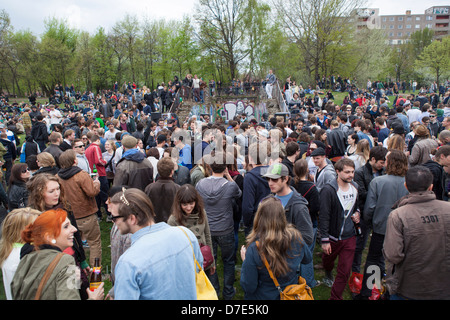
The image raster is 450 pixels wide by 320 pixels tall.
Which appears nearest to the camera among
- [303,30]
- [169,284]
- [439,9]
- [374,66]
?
[169,284]

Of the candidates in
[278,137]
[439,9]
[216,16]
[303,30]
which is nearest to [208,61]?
[216,16]

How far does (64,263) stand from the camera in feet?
7.80

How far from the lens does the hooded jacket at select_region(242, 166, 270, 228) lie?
464 centimetres

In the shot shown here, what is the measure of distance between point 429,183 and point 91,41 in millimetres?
55923

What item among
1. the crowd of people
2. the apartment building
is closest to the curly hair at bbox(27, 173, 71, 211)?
the crowd of people

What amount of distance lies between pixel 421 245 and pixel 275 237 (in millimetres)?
1484

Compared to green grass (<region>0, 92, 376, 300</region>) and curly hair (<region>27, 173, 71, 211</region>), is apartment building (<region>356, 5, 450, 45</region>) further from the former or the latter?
curly hair (<region>27, 173, 71, 211</region>)

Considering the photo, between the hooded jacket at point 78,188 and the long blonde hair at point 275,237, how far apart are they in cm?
325

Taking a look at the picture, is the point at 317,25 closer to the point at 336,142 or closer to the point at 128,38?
the point at 128,38

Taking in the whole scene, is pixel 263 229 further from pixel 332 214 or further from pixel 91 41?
pixel 91 41

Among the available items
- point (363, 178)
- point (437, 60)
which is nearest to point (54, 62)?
point (363, 178)

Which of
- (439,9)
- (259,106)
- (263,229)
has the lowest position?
(263,229)

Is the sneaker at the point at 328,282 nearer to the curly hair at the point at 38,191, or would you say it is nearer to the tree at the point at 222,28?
the curly hair at the point at 38,191

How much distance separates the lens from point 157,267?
2.21 meters
